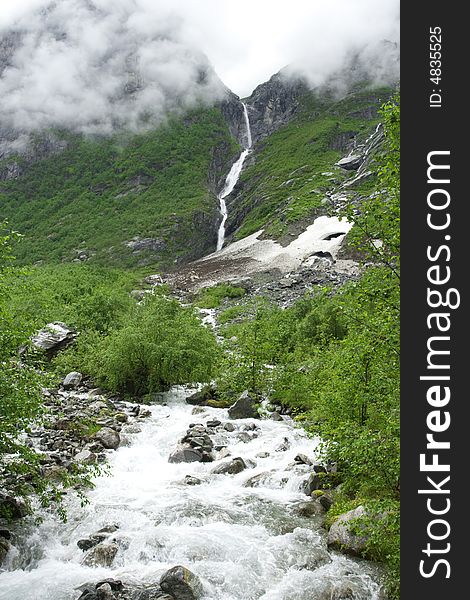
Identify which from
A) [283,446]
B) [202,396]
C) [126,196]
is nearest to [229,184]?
[126,196]

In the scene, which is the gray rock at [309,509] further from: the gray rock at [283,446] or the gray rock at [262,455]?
the gray rock at [283,446]

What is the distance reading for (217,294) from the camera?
194ft

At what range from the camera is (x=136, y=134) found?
13850cm

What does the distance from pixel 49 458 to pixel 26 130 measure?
14004 cm

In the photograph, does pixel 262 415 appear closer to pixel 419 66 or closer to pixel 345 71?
pixel 419 66

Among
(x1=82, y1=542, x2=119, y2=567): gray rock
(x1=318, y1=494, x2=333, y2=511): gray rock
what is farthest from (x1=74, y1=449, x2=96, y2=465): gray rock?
(x1=318, y1=494, x2=333, y2=511): gray rock

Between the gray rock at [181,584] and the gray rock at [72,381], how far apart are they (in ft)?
57.1

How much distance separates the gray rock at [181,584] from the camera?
31.3 feet

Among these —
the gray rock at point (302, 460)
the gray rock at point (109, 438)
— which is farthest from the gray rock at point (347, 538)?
the gray rock at point (109, 438)

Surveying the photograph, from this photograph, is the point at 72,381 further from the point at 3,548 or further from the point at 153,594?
the point at 153,594

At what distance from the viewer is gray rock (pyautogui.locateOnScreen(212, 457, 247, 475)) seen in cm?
1581

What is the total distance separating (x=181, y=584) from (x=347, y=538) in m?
3.71

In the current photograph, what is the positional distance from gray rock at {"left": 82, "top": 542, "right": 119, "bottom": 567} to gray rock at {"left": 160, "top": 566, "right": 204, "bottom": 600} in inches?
62.3

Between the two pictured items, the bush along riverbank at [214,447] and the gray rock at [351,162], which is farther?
the gray rock at [351,162]
